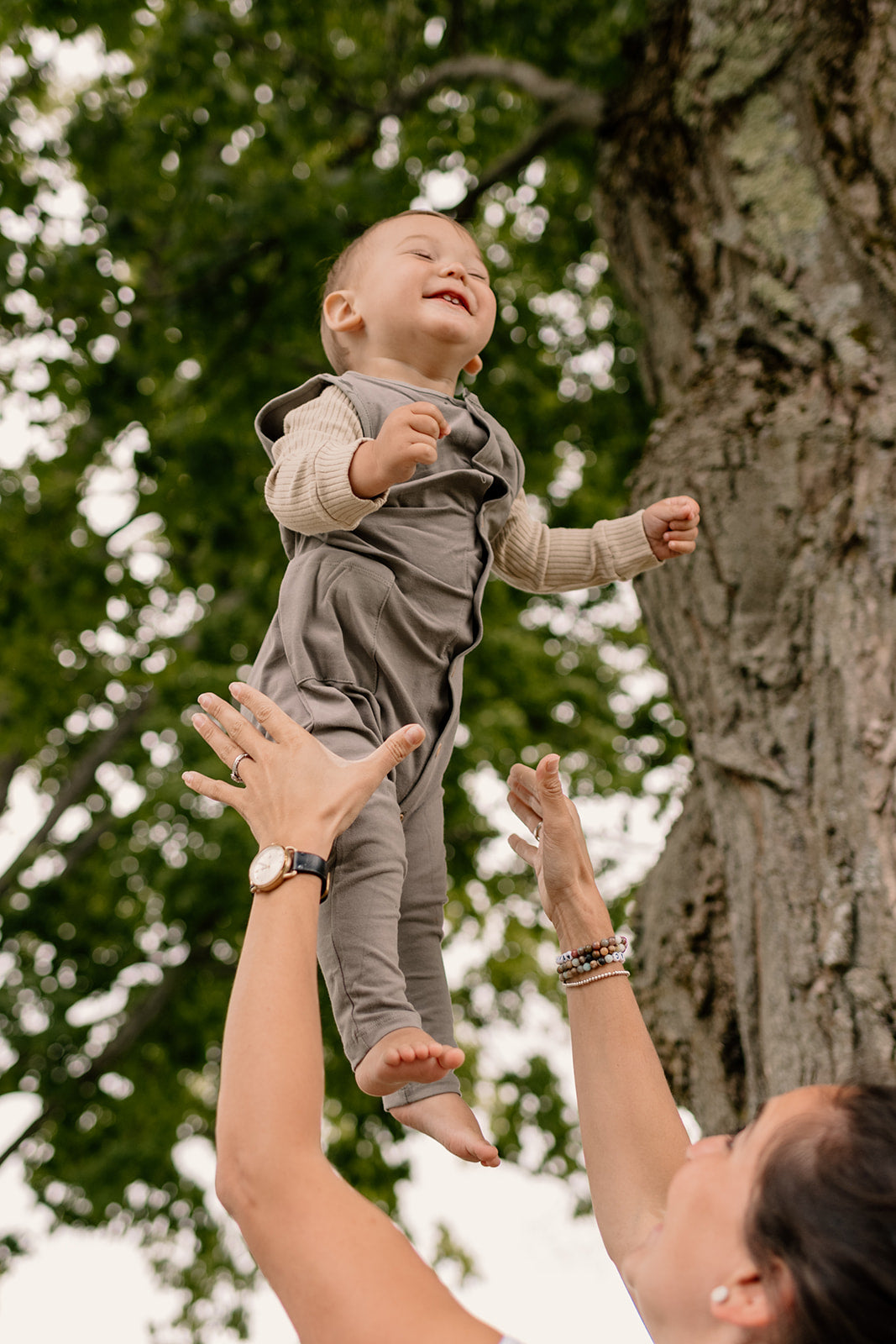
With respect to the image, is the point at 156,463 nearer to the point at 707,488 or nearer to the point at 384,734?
the point at 707,488

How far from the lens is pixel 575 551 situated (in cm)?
222

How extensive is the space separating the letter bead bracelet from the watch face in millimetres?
671

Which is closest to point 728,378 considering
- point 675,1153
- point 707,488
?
point 707,488

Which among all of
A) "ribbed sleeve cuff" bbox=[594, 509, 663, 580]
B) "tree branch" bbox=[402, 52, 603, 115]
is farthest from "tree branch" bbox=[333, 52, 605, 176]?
"ribbed sleeve cuff" bbox=[594, 509, 663, 580]

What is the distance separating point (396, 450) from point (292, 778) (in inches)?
19.2

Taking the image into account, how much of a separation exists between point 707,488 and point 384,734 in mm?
1535

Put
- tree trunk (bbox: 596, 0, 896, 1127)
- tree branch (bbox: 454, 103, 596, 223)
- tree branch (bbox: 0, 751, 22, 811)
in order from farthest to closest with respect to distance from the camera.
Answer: tree branch (bbox: 0, 751, 22, 811) < tree branch (bbox: 454, 103, 596, 223) < tree trunk (bbox: 596, 0, 896, 1127)

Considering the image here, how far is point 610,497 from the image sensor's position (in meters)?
7.60

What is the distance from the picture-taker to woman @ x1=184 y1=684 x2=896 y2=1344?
1.29m

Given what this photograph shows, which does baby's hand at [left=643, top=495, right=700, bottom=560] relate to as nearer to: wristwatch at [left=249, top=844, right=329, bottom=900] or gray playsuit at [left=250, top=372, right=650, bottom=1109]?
gray playsuit at [left=250, top=372, right=650, bottom=1109]

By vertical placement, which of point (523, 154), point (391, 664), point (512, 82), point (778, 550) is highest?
point (512, 82)

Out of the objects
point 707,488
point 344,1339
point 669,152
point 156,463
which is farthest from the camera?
point 156,463

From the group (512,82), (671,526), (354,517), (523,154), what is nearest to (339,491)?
(354,517)

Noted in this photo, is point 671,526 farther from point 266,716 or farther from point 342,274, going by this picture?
point 266,716
